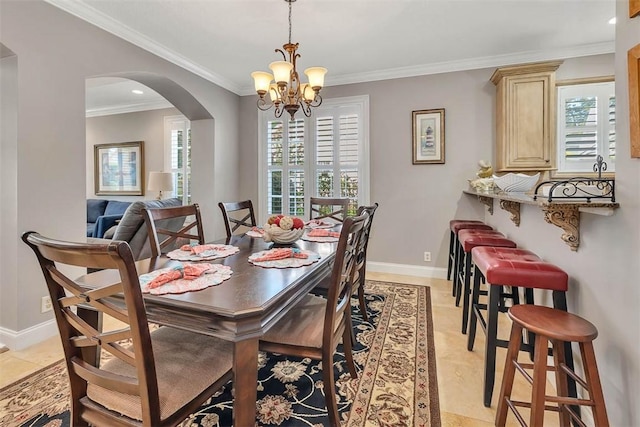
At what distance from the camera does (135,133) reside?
19.1 feet

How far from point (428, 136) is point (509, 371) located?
2958 mm

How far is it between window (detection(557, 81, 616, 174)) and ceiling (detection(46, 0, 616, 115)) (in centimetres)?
41

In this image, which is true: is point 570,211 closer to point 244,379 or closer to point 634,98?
point 634,98

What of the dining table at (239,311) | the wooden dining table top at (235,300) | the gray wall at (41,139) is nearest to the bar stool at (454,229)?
the wooden dining table top at (235,300)

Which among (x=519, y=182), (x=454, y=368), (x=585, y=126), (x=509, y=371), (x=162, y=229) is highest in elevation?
(x=585, y=126)

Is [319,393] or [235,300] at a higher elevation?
[235,300]

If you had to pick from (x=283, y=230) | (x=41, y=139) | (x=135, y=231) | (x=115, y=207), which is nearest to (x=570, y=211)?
(x=283, y=230)

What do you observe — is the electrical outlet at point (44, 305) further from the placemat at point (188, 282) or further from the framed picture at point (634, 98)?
the framed picture at point (634, 98)

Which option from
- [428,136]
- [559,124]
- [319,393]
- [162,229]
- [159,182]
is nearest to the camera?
[319,393]

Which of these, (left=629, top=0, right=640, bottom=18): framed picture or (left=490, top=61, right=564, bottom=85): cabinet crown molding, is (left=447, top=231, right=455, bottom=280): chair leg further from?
(left=629, top=0, right=640, bottom=18): framed picture

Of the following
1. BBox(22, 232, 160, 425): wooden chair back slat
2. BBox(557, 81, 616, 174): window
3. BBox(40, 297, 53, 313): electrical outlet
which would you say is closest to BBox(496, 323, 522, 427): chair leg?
BBox(22, 232, 160, 425): wooden chair back slat

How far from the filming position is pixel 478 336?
2381 millimetres

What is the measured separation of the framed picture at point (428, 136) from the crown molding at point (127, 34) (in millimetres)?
2671

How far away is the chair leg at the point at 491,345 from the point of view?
1.57 meters
